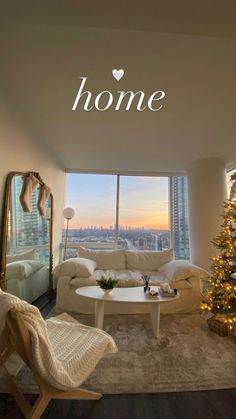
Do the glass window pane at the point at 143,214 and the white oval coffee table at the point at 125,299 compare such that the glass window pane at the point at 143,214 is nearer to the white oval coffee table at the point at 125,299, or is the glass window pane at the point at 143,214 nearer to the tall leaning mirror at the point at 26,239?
the tall leaning mirror at the point at 26,239

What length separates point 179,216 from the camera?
177 inches

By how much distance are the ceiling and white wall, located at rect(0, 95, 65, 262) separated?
14 cm

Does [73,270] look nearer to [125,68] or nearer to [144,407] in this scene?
[144,407]

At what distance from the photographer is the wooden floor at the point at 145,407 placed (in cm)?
122

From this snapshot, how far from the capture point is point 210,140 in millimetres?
2885

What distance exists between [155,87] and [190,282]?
2509mm

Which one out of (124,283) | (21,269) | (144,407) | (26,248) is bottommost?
(144,407)

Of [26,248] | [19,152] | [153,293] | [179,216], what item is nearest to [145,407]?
[153,293]

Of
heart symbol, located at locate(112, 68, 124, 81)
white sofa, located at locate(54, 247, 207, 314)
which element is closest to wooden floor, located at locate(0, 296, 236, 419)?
white sofa, located at locate(54, 247, 207, 314)

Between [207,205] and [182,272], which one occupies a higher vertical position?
[207,205]

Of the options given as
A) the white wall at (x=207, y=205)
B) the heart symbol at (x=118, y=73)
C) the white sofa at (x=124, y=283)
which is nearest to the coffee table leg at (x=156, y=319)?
the white sofa at (x=124, y=283)

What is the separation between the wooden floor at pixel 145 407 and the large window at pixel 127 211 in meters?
3.05

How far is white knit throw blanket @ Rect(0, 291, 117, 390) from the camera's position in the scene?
1.02 m

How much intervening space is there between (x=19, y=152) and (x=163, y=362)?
8.79 feet
